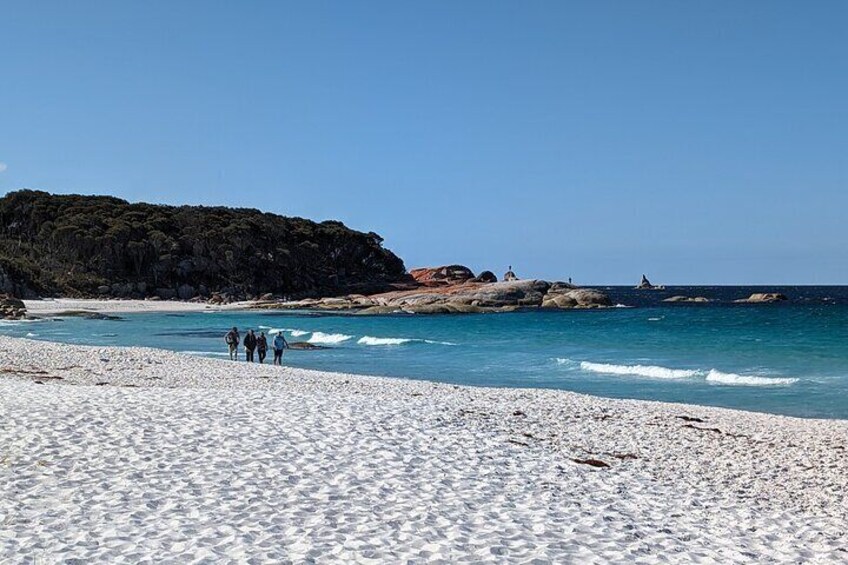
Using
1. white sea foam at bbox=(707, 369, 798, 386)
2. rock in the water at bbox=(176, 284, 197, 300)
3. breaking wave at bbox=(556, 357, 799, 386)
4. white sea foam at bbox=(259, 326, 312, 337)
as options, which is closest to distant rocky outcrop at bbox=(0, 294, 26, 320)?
white sea foam at bbox=(259, 326, 312, 337)

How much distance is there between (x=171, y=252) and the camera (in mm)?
106812

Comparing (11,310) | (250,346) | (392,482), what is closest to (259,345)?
(250,346)

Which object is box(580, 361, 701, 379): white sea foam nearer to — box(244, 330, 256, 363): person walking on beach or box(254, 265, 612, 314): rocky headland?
box(244, 330, 256, 363): person walking on beach

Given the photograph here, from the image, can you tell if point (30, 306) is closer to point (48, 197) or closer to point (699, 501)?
point (48, 197)

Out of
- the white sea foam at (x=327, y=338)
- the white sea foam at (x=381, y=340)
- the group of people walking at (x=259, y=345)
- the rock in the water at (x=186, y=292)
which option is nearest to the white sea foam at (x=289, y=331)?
the white sea foam at (x=327, y=338)

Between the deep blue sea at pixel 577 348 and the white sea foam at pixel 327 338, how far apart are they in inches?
3.8

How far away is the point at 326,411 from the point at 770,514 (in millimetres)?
7921

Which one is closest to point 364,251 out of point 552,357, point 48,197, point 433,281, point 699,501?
point 433,281

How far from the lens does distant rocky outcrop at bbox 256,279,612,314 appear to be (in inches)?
3489

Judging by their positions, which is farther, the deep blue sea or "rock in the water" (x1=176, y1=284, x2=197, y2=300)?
"rock in the water" (x1=176, y1=284, x2=197, y2=300)

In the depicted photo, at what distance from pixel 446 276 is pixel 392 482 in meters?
108

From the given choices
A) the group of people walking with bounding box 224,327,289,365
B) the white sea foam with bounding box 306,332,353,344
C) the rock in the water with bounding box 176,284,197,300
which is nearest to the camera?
the group of people walking with bounding box 224,327,289,365

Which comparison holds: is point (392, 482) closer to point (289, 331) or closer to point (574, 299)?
point (289, 331)

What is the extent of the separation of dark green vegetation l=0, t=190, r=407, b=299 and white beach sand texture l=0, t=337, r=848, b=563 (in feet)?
277
